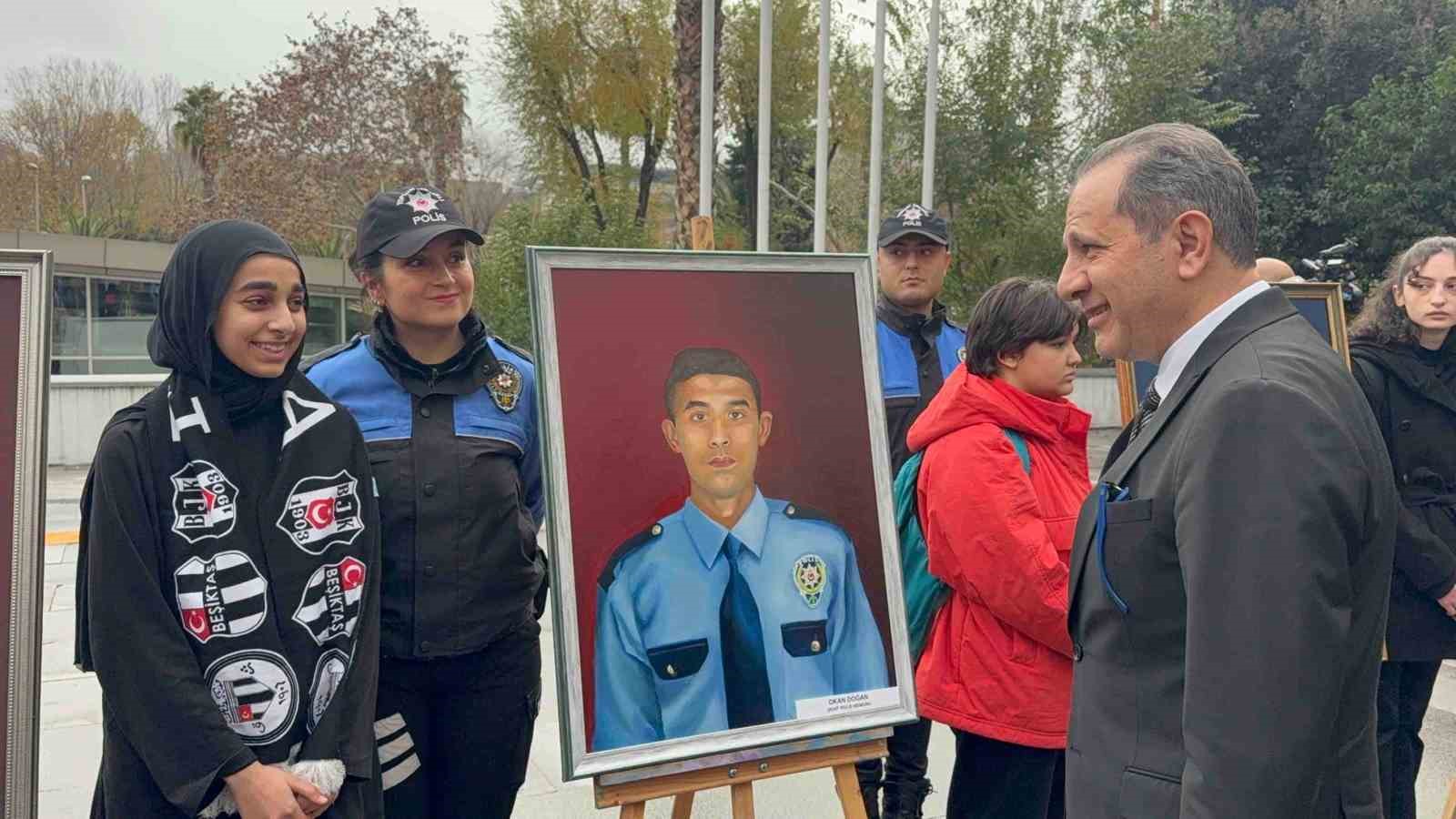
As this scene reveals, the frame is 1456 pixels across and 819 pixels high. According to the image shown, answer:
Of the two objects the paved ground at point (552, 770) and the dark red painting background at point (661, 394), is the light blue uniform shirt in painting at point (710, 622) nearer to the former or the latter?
the dark red painting background at point (661, 394)

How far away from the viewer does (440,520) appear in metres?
2.35

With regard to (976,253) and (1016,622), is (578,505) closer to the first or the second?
(1016,622)

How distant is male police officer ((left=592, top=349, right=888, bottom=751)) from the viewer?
2.32m

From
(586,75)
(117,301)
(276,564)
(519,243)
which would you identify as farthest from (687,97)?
(117,301)

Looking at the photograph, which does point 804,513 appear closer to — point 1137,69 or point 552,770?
point 552,770

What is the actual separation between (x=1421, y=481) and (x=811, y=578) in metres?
1.97

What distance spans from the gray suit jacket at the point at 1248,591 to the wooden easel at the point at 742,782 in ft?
3.47

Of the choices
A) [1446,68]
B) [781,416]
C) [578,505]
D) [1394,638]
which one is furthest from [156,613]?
[1446,68]

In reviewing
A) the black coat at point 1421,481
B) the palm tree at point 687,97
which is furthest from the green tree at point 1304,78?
the black coat at point 1421,481

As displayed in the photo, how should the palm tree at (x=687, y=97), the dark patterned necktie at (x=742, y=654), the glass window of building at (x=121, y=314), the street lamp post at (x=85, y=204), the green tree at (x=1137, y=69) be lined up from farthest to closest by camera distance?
1. the street lamp post at (x=85, y=204)
2. the glass window of building at (x=121, y=314)
3. the green tree at (x=1137, y=69)
4. the palm tree at (x=687, y=97)
5. the dark patterned necktie at (x=742, y=654)

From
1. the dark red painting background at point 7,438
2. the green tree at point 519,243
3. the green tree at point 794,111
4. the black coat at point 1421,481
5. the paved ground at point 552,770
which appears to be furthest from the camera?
the green tree at point 794,111

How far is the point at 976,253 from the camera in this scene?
16031 millimetres

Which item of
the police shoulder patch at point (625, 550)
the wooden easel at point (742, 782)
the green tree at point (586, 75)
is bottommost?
the wooden easel at point (742, 782)

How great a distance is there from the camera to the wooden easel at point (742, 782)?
2.32 metres
